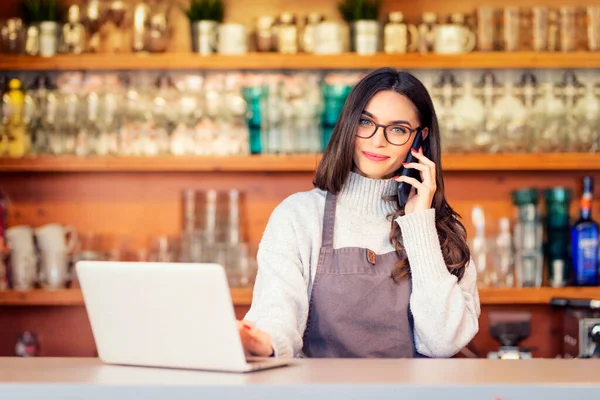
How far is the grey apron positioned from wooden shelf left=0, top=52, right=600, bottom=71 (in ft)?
5.17

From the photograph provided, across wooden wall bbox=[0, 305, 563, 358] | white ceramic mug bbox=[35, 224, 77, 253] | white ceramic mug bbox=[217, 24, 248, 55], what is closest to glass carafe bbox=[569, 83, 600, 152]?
wooden wall bbox=[0, 305, 563, 358]

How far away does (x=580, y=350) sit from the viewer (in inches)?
136

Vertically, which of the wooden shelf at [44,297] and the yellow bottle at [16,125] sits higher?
the yellow bottle at [16,125]

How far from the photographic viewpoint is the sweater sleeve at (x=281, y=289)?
6.16 ft

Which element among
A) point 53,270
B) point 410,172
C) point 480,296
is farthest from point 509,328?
point 53,270

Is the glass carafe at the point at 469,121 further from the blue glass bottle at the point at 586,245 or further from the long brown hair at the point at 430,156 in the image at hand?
the long brown hair at the point at 430,156

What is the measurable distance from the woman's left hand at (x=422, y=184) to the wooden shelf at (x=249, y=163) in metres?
1.38

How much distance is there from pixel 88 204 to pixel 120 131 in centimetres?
43

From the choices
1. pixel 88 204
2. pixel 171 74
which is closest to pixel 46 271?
pixel 88 204

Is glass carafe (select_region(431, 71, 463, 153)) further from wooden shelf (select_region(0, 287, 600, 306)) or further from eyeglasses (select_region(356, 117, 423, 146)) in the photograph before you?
eyeglasses (select_region(356, 117, 423, 146))

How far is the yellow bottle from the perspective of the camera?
356cm

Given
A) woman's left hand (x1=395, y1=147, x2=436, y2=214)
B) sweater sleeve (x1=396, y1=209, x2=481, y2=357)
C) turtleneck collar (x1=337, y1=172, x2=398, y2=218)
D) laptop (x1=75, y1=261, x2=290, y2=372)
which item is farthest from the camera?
turtleneck collar (x1=337, y1=172, x2=398, y2=218)

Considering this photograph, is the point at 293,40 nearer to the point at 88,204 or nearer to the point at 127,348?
the point at 88,204

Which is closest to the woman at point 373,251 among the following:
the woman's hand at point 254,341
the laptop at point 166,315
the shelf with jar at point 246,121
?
the woman's hand at point 254,341
